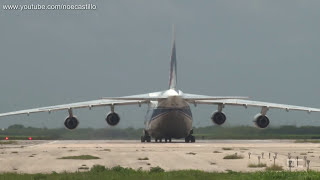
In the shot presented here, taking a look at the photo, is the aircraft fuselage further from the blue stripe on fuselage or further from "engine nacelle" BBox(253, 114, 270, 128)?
"engine nacelle" BBox(253, 114, 270, 128)

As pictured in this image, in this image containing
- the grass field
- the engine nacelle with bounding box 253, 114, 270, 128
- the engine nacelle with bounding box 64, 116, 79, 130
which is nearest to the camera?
the grass field

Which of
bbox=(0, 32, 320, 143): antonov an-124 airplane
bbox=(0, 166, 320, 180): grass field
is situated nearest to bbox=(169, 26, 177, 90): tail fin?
bbox=(0, 32, 320, 143): antonov an-124 airplane

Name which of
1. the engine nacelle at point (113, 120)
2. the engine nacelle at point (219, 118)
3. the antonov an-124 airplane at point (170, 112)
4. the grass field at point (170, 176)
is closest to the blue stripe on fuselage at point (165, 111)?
the antonov an-124 airplane at point (170, 112)

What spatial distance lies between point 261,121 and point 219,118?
2.99 metres

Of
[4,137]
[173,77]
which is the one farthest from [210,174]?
[4,137]

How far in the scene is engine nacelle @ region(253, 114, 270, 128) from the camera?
4362 centimetres

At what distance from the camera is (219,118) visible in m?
44.7

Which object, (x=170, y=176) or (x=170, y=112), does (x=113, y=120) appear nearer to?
(x=170, y=112)

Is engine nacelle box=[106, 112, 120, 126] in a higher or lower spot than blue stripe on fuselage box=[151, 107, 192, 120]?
lower

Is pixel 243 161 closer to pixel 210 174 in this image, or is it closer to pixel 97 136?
pixel 210 174

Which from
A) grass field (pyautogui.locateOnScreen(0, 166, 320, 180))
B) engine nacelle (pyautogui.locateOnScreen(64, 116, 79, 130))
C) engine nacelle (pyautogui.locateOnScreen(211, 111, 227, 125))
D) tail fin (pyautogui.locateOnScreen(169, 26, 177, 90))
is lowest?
grass field (pyautogui.locateOnScreen(0, 166, 320, 180))

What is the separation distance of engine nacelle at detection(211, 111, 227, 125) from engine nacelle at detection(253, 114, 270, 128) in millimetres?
2262

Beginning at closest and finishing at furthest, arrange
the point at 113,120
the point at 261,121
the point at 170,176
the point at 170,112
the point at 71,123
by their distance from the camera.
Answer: the point at 170,176 → the point at 170,112 → the point at 261,121 → the point at 71,123 → the point at 113,120

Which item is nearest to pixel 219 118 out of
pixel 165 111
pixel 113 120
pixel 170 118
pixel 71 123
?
pixel 170 118
